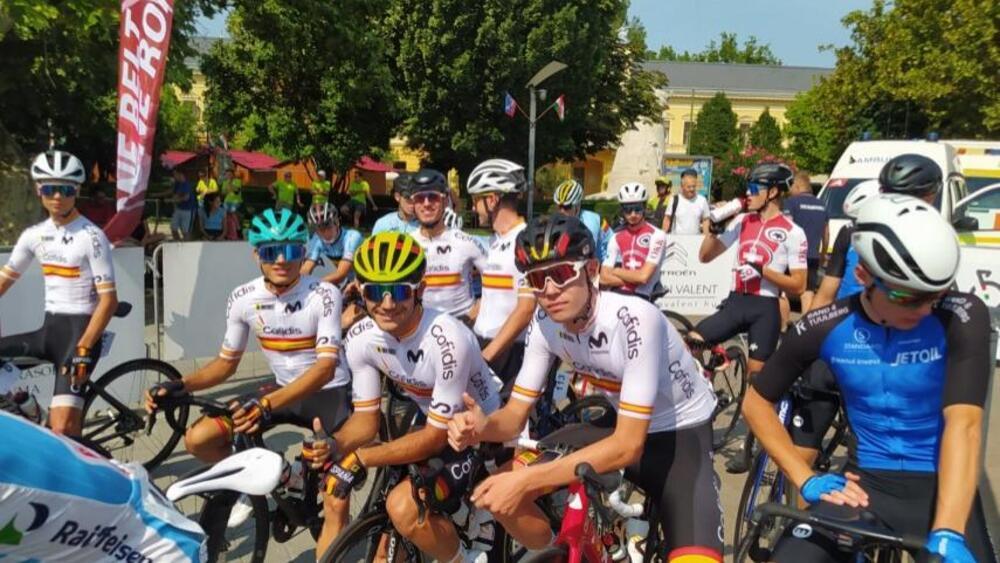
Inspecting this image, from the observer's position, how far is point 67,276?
218 inches

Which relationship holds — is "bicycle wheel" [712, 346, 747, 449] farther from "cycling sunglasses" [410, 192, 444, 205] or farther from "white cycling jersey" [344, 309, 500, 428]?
"white cycling jersey" [344, 309, 500, 428]

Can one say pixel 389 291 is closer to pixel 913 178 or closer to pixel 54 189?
pixel 913 178

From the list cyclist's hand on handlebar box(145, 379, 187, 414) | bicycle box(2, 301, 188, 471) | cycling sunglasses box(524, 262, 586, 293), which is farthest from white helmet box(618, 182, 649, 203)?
cyclist's hand on handlebar box(145, 379, 187, 414)

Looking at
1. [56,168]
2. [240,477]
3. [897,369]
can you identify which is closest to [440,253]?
[56,168]

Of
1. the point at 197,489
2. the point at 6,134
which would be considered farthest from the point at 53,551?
the point at 6,134

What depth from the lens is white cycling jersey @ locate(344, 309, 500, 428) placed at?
3.52 meters

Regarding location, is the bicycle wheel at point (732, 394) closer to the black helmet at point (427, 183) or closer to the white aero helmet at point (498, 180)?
the white aero helmet at point (498, 180)

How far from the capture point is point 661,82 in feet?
135

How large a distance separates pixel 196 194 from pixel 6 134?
28.1 ft

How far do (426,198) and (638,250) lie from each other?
227 centimetres

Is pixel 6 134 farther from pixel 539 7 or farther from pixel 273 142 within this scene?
pixel 539 7

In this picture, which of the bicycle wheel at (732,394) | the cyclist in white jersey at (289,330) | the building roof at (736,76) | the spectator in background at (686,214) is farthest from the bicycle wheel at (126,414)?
the building roof at (736,76)

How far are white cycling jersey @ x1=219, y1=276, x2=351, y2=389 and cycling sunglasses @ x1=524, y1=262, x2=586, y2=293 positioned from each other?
5.50ft

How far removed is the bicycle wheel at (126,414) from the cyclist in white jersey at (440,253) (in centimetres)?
201
